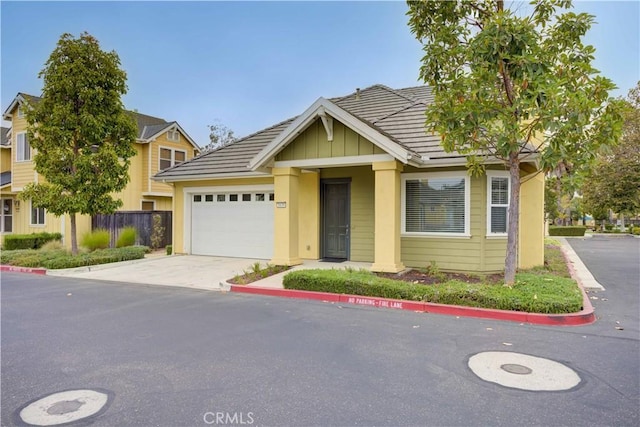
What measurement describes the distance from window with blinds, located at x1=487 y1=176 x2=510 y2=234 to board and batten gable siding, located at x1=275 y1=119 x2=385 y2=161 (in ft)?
10.0

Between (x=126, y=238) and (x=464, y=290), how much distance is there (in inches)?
545

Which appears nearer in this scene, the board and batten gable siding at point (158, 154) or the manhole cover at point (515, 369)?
the manhole cover at point (515, 369)

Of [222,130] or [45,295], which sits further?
[222,130]

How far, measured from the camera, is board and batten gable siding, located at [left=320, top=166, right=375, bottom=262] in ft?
38.9

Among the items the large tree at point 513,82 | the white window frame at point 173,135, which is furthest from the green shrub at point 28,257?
the large tree at point 513,82

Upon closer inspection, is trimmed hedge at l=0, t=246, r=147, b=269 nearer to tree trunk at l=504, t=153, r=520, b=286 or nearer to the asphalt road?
the asphalt road

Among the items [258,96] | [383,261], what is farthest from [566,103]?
[258,96]

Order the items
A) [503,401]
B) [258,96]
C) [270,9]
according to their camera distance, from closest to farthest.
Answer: [503,401] < [270,9] < [258,96]

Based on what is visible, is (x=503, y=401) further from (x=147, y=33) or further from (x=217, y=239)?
(x=147, y=33)

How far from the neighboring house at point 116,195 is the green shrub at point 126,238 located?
→ 3.42m

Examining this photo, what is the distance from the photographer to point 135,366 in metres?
4.49

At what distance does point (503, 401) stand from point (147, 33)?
19.0 meters

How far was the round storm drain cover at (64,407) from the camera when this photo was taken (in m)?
3.30

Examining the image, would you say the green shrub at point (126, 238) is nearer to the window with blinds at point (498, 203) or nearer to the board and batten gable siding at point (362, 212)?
the board and batten gable siding at point (362, 212)
